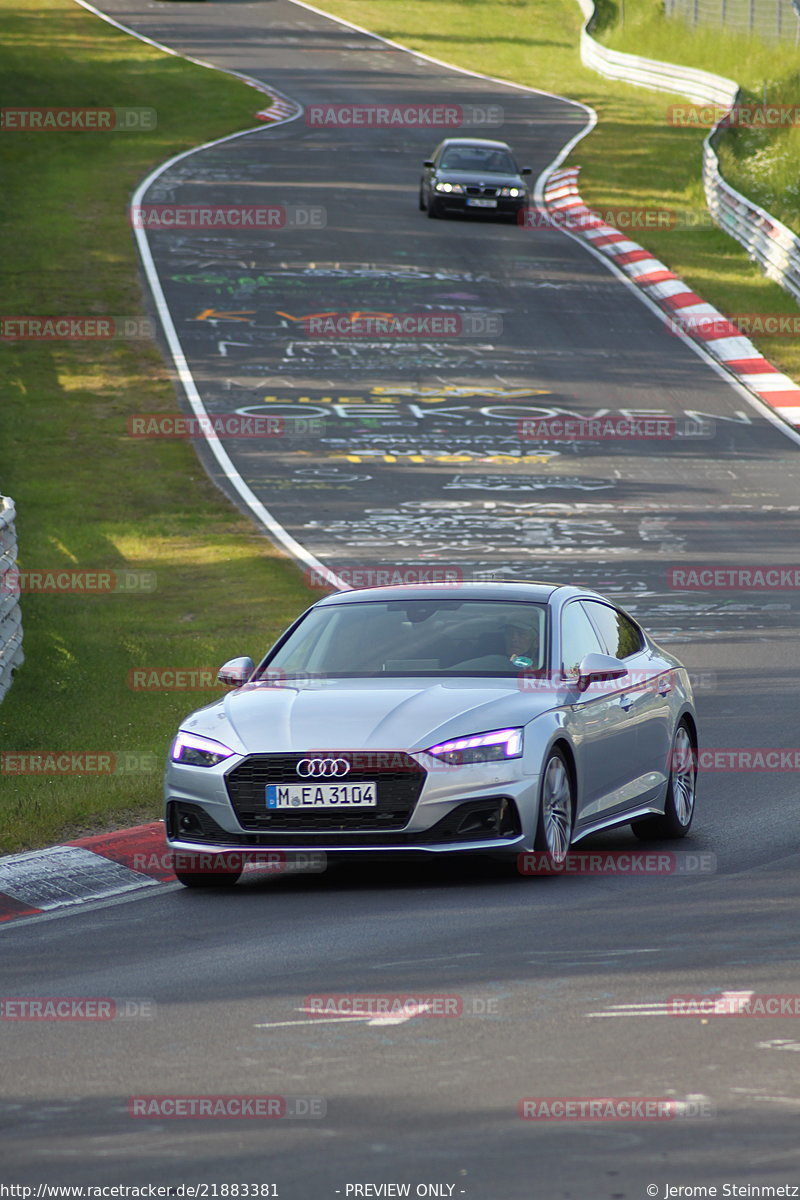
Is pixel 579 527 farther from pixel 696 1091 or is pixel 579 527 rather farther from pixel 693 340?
pixel 696 1091

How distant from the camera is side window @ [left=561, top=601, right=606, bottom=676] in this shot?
10.5 meters

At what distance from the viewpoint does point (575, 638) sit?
10758mm

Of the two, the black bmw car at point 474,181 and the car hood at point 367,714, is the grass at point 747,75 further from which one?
the car hood at point 367,714

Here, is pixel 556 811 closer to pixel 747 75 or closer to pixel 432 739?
pixel 432 739

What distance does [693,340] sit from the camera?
31828mm

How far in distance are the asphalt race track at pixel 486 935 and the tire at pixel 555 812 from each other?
0.22 metres

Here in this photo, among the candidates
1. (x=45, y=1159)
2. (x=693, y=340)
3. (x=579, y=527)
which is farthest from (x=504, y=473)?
(x=45, y=1159)

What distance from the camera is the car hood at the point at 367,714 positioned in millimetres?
9359

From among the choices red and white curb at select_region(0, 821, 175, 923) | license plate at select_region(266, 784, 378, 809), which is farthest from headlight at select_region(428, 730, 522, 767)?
red and white curb at select_region(0, 821, 175, 923)

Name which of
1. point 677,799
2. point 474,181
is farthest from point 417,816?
point 474,181

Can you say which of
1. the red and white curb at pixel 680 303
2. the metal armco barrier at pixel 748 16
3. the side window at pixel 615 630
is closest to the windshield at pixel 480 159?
the red and white curb at pixel 680 303

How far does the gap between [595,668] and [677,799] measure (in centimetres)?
135

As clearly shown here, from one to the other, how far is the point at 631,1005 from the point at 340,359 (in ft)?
81.2

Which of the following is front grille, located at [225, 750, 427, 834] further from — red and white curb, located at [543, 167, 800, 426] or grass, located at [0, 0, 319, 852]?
red and white curb, located at [543, 167, 800, 426]
